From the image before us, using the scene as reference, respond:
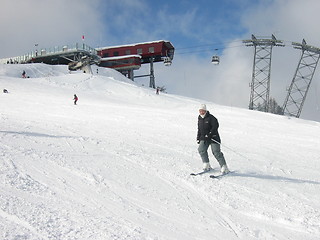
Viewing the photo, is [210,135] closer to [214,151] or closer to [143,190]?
[214,151]

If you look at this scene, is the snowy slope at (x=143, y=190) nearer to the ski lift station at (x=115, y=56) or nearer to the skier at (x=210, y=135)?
the skier at (x=210, y=135)

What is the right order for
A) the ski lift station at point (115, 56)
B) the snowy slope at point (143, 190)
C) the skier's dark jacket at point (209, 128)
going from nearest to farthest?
1. the snowy slope at point (143, 190)
2. the skier's dark jacket at point (209, 128)
3. the ski lift station at point (115, 56)

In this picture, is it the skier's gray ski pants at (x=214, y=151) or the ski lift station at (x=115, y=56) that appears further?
the ski lift station at (x=115, y=56)

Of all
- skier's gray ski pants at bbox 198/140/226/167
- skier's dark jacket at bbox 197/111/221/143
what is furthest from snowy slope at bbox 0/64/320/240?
skier's dark jacket at bbox 197/111/221/143

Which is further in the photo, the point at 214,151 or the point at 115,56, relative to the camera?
the point at 115,56

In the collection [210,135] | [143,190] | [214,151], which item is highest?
[210,135]

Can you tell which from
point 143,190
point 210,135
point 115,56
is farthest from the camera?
point 115,56

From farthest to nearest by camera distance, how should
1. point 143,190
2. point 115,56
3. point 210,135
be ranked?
point 115,56
point 210,135
point 143,190

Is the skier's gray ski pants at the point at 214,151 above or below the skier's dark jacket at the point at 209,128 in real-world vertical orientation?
below

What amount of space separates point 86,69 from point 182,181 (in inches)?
1996

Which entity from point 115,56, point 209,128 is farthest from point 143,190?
point 115,56

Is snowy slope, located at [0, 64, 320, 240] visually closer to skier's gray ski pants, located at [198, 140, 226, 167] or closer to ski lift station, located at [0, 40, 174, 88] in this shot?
skier's gray ski pants, located at [198, 140, 226, 167]

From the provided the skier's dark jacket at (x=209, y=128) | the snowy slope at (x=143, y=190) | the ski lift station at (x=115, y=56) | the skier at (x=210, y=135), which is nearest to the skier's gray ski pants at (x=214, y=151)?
the skier at (x=210, y=135)

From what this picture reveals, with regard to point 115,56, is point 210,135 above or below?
below
